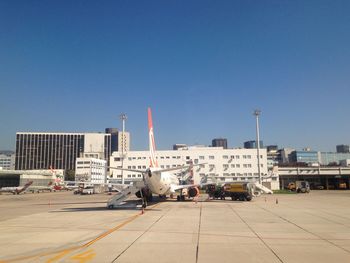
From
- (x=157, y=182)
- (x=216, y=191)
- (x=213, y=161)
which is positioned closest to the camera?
(x=157, y=182)

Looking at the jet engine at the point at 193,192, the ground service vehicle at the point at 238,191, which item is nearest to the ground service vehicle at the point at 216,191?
the ground service vehicle at the point at 238,191

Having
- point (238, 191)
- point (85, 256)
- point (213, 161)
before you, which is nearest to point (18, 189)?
point (213, 161)

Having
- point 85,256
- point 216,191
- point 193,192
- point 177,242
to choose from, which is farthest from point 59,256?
point 216,191

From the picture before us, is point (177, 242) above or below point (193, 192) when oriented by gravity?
above

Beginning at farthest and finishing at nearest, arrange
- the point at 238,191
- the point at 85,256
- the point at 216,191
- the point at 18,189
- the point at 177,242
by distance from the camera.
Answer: the point at 18,189 < the point at 216,191 < the point at 238,191 < the point at 177,242 < the point at 85,256

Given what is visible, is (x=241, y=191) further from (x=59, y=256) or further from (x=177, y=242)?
(x=59, y=256)

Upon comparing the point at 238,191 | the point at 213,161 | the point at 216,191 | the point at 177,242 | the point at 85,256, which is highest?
the point at 213,161

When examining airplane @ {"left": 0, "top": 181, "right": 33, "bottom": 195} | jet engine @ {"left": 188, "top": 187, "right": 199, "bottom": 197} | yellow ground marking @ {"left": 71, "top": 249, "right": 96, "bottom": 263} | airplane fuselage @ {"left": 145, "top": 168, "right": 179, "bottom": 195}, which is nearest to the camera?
yellow ground marking @ {"left": 71, "top": 249, "right": 96, "bottom": 263}

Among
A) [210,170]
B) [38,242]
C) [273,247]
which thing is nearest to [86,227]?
[38,242]

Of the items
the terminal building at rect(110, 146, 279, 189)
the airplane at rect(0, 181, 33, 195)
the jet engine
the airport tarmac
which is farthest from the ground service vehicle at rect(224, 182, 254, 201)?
the airplane at rect(0, 181, 33, 195)

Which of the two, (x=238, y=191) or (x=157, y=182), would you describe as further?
(x=238, y=191)

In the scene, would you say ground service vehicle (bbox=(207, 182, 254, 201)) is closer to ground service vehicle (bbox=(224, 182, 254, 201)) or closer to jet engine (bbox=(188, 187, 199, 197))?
ground service vehicle (bbox=(224, 182, 254, 201))

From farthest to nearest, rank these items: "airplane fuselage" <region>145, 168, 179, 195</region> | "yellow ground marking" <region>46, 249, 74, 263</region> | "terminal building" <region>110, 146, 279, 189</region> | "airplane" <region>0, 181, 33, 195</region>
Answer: "terminal building" <region>110, 146, 279, 189</region>, "airplane" <region>0, 181, 33, 195</region>, "airplane fuselage" <region>145, 168, 179, 195</region>, "yellow ground marking" <region>46, 249, 74, 263</region>

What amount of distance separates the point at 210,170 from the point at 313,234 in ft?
281
